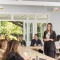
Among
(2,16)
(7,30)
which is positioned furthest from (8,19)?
(7,30)

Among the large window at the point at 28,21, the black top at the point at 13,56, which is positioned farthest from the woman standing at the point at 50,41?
the large window at the point at 28,21

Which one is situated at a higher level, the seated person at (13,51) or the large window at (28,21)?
the large window at (28,21)

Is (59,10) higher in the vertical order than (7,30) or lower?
higher

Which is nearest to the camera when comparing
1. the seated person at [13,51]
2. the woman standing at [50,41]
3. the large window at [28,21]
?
the seated person at [13,51]

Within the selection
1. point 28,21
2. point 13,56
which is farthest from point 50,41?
point 28,21

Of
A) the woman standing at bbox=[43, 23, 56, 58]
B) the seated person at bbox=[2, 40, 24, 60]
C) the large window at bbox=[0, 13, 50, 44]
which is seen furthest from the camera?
the large window at bbox=[0, 13, 50, 44]

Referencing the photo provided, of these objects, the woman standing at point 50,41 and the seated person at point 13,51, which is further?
the woman standing at point 50,41

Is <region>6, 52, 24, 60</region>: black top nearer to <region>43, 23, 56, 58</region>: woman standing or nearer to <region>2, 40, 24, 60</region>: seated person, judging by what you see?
<region>2, 40, 24, 60</region>: seated person

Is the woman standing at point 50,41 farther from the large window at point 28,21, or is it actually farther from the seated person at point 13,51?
the large window at point 28,21

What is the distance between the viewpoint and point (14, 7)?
37.7ft

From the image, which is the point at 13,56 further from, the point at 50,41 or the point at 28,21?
the point at 28,21

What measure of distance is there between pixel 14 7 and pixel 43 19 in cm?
180

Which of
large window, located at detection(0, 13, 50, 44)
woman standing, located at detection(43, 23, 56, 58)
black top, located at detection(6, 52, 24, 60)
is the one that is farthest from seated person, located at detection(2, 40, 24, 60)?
large window, located at detection(0, 13, 50, 44)

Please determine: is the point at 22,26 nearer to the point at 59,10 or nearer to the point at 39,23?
the point at 39,23
